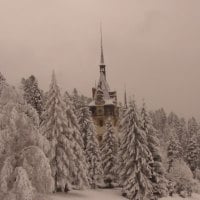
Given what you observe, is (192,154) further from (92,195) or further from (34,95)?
(92,195)

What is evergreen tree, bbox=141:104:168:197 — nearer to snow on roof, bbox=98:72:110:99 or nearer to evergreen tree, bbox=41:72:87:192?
evergreen tree, bbox=41:72:87:192

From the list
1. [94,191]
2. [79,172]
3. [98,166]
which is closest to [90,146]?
[98,166]

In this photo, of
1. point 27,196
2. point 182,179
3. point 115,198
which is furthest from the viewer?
point 182,179

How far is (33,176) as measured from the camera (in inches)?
1013

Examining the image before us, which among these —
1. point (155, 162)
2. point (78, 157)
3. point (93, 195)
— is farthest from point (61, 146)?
point (155, 162)

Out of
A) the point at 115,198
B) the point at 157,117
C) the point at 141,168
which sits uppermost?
the point at 157,117

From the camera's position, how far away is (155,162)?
2382 inches

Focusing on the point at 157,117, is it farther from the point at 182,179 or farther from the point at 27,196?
the point at 27,196

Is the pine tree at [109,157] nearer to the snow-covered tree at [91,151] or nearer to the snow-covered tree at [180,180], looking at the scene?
the snow-covered tree at [91,151]

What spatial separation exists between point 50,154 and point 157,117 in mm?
143033

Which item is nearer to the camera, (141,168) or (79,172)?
(79,172)

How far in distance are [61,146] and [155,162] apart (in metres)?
14.3

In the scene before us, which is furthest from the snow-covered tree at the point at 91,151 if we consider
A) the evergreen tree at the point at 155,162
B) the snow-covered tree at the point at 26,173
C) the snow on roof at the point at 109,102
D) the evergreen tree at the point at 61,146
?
the snow-covered tree at the point at 26,173

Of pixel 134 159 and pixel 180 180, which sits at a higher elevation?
pixel 134 159
